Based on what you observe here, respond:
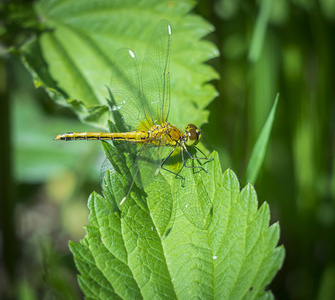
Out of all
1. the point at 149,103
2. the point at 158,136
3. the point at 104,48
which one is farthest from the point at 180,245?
the point at 104,48

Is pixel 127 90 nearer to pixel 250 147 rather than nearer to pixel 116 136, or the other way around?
pixel 116 136

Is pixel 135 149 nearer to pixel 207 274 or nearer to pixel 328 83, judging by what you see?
pixel 207 274

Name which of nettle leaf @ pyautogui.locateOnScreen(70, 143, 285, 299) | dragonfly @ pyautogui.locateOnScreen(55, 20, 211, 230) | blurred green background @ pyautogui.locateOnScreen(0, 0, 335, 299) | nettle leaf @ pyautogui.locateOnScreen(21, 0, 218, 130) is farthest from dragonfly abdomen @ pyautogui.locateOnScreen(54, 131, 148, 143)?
blurred green background @ pyautogui.locateOnScreen(0, 0, 335, 299)

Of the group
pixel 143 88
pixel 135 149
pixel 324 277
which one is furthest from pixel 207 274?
pixel 324 277

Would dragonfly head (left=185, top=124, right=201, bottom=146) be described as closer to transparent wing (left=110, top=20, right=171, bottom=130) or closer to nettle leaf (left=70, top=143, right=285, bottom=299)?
transparent wing (left=110, top=20, right=171, bottom=130)

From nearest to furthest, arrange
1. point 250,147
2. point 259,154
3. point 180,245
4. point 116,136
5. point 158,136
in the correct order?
point 180,245 < point 259,154 < point 116,136 < point 158,136 < point 250,147
